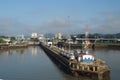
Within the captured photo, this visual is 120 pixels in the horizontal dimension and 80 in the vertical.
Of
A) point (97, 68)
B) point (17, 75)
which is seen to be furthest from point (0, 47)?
point (97, 68)

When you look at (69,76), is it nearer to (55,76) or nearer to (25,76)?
(55,76)

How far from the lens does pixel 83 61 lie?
30.3 m

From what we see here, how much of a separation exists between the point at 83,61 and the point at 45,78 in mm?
4311

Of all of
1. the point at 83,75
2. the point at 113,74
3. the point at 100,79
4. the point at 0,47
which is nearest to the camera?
the point at 100,79

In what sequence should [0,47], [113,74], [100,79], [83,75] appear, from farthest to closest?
[0,47]
[113,74]
[83,75]
[100,79]

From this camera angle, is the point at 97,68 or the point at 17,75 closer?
the point at 97,68

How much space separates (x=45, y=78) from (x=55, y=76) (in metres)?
2.30

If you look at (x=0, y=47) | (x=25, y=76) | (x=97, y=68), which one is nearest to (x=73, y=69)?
(x=97, y=68)

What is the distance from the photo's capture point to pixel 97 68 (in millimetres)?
27672

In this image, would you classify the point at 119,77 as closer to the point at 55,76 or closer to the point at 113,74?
the point at 113,74

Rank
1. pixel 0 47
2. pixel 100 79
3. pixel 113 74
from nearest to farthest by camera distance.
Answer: pixel 100 79
pixel 113 74
pixel 0 47

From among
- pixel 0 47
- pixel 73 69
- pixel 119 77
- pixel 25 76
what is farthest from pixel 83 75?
pixel 0 47

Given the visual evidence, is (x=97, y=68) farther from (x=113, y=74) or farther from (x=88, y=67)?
(x=113, y=74)

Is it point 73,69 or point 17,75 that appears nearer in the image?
point 73,69
